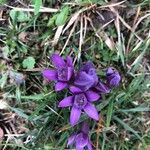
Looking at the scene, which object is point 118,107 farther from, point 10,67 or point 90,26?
point 10,67

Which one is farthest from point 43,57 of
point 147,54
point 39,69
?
point 147,54

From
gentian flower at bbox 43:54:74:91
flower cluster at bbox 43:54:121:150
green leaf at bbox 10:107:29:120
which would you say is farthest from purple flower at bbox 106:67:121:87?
green leaf at bbox 10:107:29:120

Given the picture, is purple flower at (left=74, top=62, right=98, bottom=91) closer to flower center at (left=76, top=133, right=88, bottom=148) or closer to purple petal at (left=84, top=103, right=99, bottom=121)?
→ purple petal at (left=84, top=103, right=99, bottom=121)

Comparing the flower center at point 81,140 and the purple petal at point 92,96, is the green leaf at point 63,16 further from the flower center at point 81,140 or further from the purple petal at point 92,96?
the flower center at point 81,140

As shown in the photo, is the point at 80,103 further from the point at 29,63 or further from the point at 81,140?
the point at 29,63

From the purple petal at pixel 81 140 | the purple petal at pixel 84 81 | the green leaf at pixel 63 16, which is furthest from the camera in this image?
the green leaf at pixel 63 16

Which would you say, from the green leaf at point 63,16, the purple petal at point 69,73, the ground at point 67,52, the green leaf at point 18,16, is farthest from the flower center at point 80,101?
the green leaf at point 18,16
